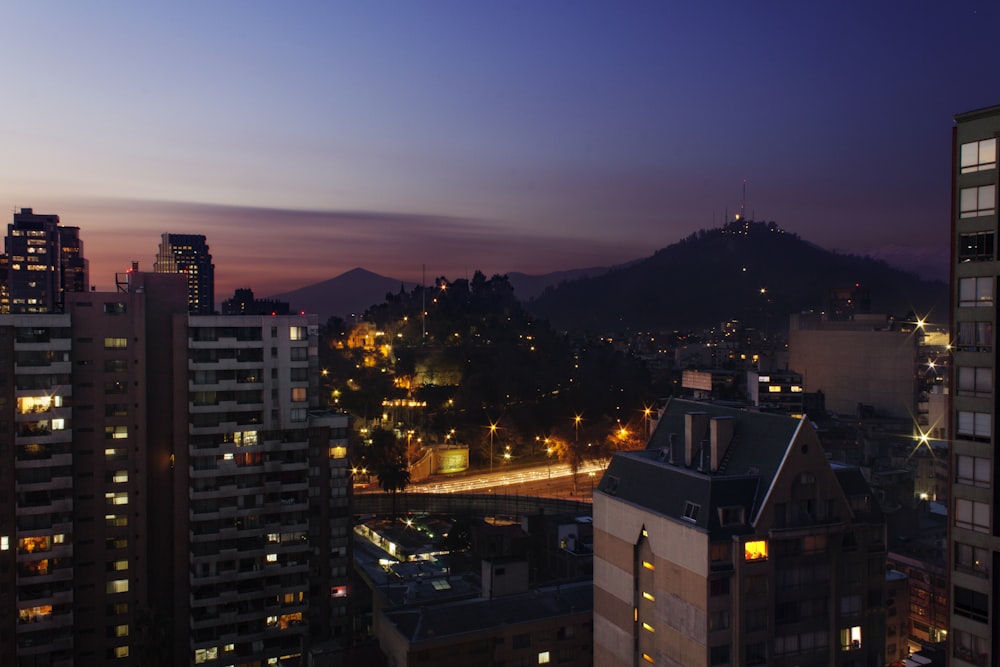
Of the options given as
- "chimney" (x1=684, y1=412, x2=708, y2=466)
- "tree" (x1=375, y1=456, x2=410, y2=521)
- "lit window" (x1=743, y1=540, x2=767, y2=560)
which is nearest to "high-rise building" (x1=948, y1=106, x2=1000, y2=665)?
"lit window" (x1=743, y1=540, x2=767, y2=560)

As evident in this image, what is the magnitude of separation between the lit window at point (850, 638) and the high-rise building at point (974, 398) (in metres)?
7.87

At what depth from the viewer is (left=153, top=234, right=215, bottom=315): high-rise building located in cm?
17575

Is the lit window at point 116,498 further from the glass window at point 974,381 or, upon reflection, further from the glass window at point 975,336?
the glass window at point 975,336

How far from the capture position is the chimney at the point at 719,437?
1977 cm

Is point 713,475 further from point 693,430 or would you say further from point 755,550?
point 755,550

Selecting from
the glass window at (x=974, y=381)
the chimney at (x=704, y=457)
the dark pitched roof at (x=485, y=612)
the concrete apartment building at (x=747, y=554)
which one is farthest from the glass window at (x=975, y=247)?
the dark pitched roof at (x=485, y=612)

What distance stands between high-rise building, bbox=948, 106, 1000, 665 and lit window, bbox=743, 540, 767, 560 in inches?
242

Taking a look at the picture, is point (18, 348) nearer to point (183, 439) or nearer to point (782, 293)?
point (183, 439)

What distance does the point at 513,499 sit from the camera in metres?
45.8

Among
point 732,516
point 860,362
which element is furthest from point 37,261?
point 732,516

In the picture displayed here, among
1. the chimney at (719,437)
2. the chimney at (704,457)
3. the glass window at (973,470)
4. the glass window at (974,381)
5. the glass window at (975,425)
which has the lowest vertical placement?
the chimney at (704,457)

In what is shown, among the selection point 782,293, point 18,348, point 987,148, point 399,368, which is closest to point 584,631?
point 987,148

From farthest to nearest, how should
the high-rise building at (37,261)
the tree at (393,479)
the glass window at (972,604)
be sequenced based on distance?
the high-rise building at (37,261), the tree at (393,479), the glass window at (972,604)

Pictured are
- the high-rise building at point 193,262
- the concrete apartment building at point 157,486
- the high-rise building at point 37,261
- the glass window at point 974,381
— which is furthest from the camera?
the high-rise building at point 193,262
